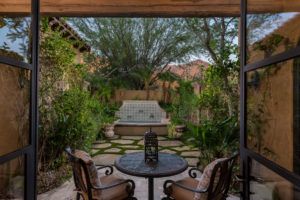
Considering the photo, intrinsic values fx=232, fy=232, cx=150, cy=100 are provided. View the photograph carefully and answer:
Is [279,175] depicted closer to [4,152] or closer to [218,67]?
[4,152]

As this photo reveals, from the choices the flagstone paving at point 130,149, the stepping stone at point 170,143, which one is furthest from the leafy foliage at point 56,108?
the stepping stone at point 170,143

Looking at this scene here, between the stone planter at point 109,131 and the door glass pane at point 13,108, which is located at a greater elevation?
the door glass pane at point 13,108

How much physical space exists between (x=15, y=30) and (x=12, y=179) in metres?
0.94

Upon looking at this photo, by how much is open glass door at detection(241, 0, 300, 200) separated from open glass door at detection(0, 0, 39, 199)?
1.45 meters

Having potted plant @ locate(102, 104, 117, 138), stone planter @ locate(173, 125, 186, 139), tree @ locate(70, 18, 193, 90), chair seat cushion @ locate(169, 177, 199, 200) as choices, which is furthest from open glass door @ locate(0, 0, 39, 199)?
tree @ locate(70, 18, 193, 90)

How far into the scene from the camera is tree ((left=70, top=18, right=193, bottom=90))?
8273 mm

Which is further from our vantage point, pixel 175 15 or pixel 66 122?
pixel 66 122

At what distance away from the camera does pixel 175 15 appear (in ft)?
7.85

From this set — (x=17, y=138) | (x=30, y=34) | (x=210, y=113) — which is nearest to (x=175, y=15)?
(x=30, y=34)

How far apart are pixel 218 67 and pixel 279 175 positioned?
3.07 m

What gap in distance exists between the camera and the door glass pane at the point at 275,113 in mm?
1070

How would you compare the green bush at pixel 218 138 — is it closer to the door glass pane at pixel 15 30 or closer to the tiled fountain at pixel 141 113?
the door glass pane at pixel 15 30

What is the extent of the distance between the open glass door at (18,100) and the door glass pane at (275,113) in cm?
145

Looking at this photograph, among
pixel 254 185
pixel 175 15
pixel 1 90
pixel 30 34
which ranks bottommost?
pixel 254 185
